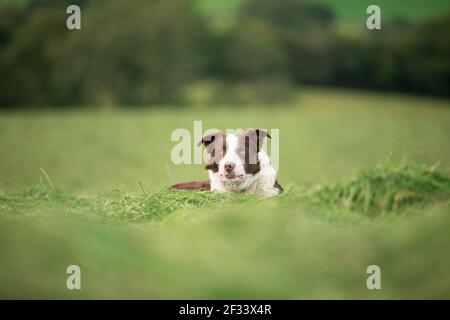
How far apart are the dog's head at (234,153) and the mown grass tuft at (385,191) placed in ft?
3.79

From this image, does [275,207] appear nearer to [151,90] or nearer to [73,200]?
[73,200]

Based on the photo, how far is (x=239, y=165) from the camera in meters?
8.39

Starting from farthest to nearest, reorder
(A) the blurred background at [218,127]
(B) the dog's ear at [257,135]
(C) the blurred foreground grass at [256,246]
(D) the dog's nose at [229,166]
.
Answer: (B) the dog's ear at [257,135] < (D) the dog's nose at [229,166] < (A) the blurred background at [218,127] < (C) the blurred foreground grass at [256,246]

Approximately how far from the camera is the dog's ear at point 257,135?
887 cm

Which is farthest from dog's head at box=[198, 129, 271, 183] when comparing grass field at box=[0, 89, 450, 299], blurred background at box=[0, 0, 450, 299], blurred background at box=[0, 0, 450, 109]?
blurred background at box=[0, 0, 450, 109]

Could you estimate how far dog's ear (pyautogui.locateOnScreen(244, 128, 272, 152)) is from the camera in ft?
29.1

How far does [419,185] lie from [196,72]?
2130 inches

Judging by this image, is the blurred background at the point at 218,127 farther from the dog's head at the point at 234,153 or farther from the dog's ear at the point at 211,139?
the dog's ear at the point at 211,139

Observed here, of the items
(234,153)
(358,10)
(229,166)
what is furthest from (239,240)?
(358,10)

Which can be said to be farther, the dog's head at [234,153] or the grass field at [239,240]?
the dog's head at [234,153]

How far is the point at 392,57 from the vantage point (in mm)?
58625

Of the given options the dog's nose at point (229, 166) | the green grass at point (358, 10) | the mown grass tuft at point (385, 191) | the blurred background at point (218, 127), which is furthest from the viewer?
the green grass at point (358, 10)

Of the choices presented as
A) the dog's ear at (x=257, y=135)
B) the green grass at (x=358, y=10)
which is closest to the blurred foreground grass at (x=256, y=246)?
the dog's ear at (x=257, y=135)

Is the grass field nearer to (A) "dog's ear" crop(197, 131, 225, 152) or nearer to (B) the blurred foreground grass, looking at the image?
(B) the blurred foreground grass
